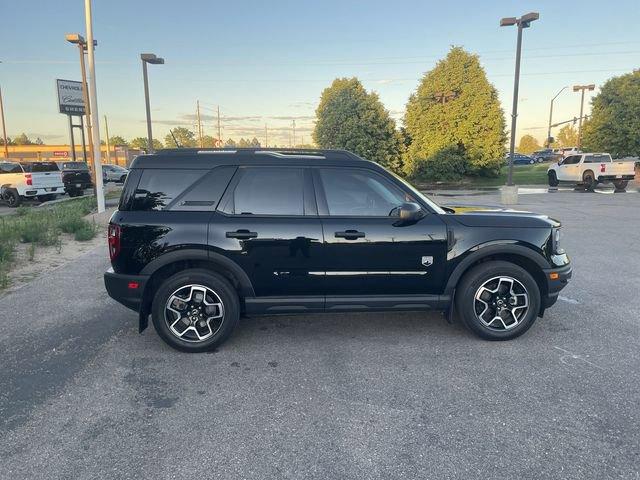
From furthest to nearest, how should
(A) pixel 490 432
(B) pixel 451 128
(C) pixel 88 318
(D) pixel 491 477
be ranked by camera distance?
(B) pixel 451 128 → (C) pixel 88 318 → (A) pixel 490 432 → (D) pixel 491 477

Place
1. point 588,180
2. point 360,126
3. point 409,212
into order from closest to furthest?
point 409,212, point 588,180, point 360,126

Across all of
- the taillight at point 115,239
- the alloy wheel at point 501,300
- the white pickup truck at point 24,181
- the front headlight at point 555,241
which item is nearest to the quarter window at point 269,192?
the taillight at point 115,239

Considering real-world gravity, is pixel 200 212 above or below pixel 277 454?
above

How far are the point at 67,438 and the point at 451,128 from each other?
27.4m

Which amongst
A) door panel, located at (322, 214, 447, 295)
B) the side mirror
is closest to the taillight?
door panel, located at (322, 214, 447, 295)

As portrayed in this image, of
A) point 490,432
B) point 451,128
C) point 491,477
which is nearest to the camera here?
point 491,477

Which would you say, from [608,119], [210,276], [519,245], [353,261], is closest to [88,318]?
[210,276]

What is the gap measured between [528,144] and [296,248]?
14546 cm

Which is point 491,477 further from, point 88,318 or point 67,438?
point 88,318

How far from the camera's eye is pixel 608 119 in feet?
94.2

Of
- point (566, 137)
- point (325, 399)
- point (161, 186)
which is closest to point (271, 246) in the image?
point (161, 186)

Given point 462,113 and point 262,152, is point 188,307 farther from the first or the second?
point 462,113

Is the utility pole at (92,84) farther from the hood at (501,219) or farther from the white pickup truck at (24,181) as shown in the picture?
the hood at (501,219)

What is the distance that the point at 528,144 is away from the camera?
433 feet
